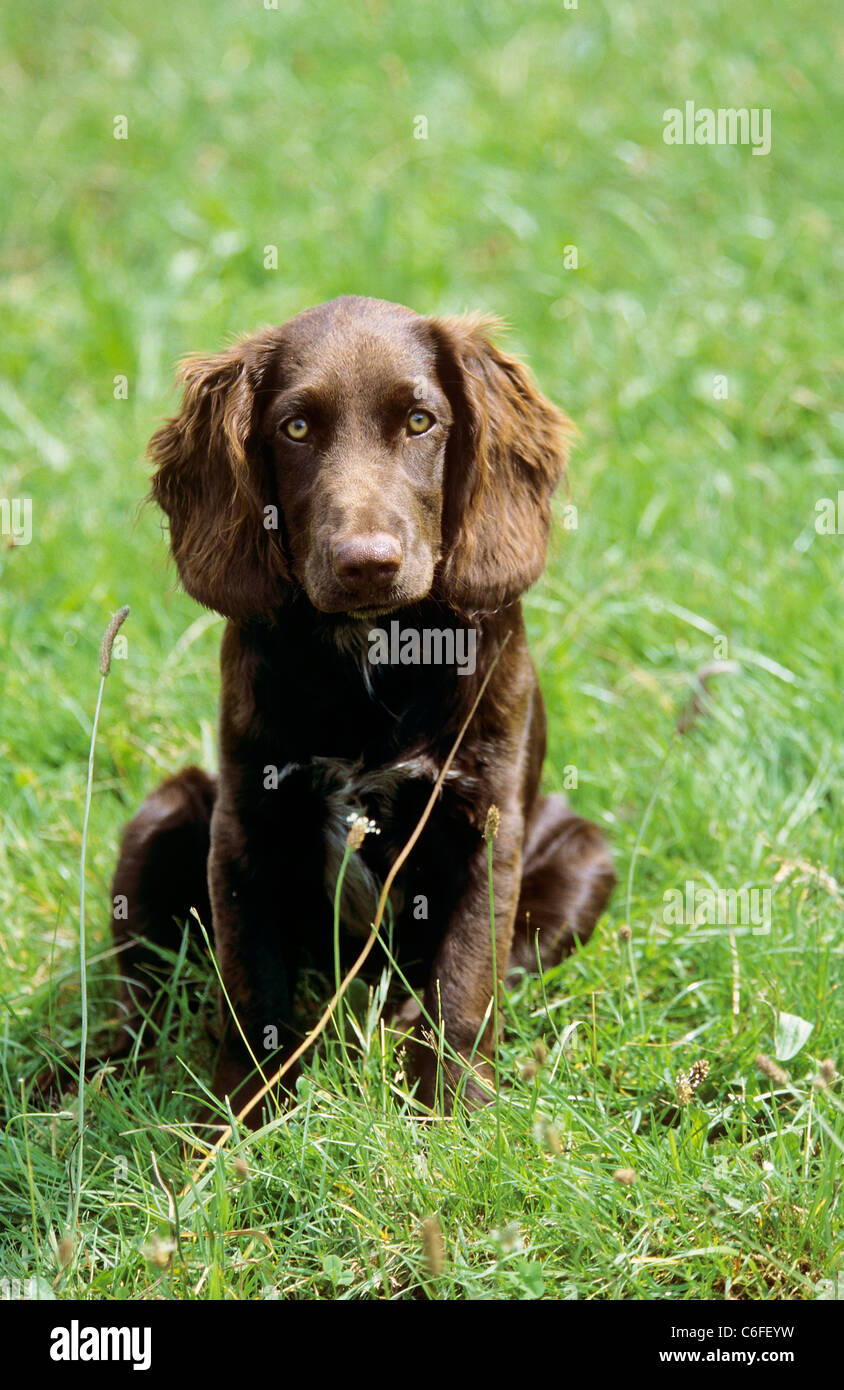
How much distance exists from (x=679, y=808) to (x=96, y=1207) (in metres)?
1.59

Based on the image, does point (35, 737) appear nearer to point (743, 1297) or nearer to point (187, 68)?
point (743, 1297)

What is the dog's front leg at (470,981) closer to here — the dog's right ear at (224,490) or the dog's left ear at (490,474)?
the dog's left ear at (490,474)

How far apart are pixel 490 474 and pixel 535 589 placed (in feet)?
4.69

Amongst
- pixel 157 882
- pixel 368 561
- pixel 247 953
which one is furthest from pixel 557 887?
pixel 368 561

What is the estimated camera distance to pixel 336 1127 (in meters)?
2.37

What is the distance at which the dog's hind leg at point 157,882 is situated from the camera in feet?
10.0

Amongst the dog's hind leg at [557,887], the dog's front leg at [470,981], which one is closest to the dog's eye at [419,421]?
the dog's front leg at [470,981]

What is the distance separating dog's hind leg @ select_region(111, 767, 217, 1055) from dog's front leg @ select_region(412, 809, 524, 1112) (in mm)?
668

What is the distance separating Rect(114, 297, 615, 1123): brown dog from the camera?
260 centimetres

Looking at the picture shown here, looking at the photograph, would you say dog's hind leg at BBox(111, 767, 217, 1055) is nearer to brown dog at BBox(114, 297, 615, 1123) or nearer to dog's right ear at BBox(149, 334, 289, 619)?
brown dog at BBox(114, 297, 615, 1123)

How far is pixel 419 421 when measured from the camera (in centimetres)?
264

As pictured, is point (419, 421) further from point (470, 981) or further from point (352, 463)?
point (470, 981)

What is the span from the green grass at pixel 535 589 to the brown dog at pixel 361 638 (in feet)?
0.86

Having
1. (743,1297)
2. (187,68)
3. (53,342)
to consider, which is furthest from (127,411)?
(743,1297)
